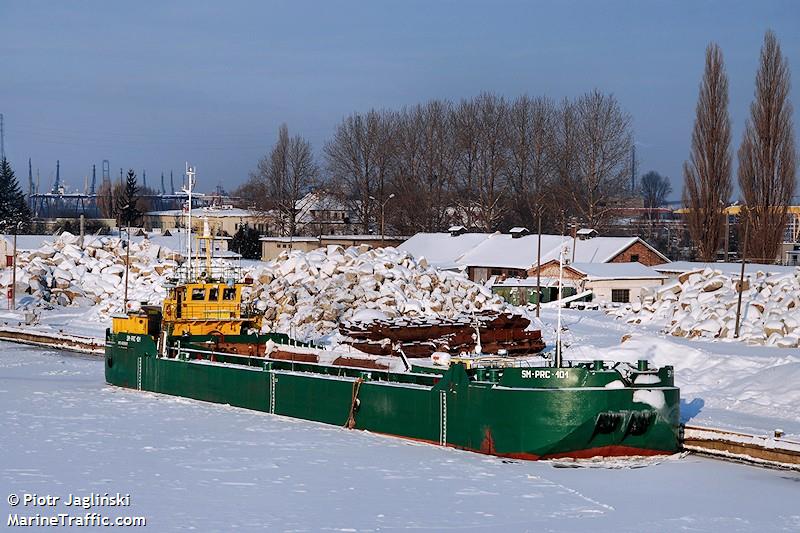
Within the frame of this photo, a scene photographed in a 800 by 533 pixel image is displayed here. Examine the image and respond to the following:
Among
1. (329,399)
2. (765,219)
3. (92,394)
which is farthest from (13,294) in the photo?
(765,219)

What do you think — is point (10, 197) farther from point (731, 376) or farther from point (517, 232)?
point (731, 376)

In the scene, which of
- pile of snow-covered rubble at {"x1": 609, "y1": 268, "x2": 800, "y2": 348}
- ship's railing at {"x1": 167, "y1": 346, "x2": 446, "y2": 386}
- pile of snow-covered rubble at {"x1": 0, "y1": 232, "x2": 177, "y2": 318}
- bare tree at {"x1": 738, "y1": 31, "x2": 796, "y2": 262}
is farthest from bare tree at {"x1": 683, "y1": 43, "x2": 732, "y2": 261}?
ship's railing at {"x1": 167, "y1": 346, "x2": 446, "y2": 386}

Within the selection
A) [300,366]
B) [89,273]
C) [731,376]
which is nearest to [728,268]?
[731,376]

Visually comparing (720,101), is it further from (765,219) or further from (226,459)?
(226,459)

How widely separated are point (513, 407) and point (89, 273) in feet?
135

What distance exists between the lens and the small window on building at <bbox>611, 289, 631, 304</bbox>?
53.5 m

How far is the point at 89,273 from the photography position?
5550 cm

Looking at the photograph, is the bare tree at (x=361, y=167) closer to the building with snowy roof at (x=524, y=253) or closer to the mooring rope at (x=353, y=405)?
the building with snowy roof at (x=524, y=253)

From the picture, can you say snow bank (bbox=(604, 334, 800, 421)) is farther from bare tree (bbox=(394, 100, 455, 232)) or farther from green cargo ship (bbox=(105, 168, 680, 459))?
bare tree (bbox=(394, 100, 455, 232))

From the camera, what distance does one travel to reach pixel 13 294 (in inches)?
2083

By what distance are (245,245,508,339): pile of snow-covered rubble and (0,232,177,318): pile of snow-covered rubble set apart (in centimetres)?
865

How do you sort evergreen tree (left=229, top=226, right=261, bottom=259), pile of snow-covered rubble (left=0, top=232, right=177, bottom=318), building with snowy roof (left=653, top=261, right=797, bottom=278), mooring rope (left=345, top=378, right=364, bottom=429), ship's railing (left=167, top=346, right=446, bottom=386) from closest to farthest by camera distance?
ship's railing (left=167, top=346, right=446, bottom=386) < mooring rope (left=345, top=378, right=364, bottom=429) < building with snowy roof (left=653, top=261, right=797, bottom=278) < pile of snow-covered rubble (left=0, top=232, right=177, bottom=318) < evergreen tree (left=229, top=226, right=261, bottom=259)

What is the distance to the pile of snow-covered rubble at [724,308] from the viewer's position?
→ 113ft

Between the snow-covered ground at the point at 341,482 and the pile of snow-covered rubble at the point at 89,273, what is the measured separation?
29.7 metres
